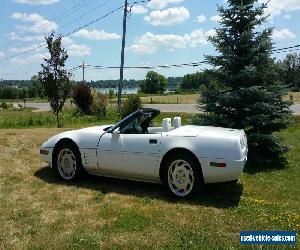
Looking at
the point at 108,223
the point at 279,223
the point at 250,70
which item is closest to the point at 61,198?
the point at 108,223

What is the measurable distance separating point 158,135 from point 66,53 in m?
12.7

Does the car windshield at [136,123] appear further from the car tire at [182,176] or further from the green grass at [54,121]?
the green grass at [54,121]

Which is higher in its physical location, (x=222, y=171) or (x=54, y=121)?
(x=222, y=171)

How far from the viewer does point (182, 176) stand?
249 inches

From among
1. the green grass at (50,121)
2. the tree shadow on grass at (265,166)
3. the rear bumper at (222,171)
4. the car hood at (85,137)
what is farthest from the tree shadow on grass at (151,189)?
the green grass at (50,121)

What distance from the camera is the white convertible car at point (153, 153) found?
6.05 m

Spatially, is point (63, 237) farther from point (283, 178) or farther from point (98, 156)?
point (283, 178)

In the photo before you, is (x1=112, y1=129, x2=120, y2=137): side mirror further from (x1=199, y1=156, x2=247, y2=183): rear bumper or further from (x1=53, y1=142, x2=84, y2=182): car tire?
(x1=199, y1=156, x2=247, y2=183): rear bumper

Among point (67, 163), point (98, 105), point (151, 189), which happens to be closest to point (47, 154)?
point (67, 163)

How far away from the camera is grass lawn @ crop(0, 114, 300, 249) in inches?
192

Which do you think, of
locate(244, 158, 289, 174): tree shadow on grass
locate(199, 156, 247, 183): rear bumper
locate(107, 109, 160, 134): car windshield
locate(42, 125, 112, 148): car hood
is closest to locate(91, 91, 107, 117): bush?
locate(244, 158, 289, 174): tree shadow on grass

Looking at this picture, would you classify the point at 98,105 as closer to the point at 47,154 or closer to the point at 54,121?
the point at 54,121

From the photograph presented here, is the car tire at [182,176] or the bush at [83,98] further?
the bush at [83,98]

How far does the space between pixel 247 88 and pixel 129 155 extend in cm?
382
